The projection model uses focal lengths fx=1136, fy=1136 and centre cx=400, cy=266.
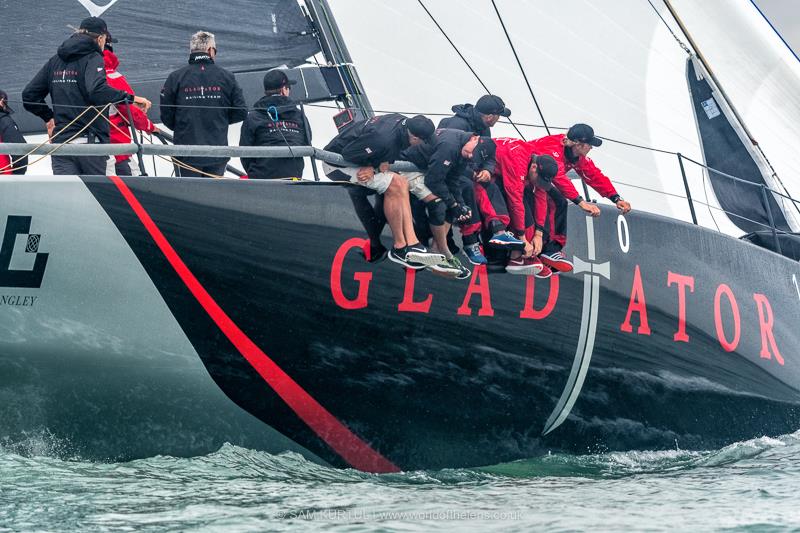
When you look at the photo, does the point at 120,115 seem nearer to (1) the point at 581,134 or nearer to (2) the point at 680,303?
(1) the point at 581,134

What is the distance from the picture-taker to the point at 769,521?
317 cm

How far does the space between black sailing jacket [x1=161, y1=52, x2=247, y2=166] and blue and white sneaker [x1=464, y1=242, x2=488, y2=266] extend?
110 centimetres

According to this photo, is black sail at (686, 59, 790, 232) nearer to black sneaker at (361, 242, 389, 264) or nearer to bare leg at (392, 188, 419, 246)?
bare leg at (392, 188, 419, 246)

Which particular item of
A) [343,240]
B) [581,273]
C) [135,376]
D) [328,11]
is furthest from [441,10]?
[135,376]

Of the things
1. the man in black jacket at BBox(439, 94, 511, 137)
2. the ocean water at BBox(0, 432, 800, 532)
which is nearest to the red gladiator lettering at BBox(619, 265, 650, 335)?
the ocean water at BBox(0, 432, 800, 532)

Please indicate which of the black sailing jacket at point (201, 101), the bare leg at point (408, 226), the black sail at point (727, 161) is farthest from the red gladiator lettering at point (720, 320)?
the black sailing jacket at point (201, 101)

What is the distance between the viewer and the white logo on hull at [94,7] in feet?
18.6

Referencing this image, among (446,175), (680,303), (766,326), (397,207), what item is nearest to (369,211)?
(397,207)

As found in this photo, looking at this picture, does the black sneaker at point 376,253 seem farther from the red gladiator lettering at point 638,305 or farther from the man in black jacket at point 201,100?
the red gladiator lettering at point 638,305

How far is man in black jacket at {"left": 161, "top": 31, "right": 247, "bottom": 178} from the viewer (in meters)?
4.59

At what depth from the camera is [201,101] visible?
15.2 ft

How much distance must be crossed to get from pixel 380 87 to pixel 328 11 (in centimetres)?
123

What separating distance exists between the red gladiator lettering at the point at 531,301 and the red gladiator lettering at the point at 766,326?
4.75 ft

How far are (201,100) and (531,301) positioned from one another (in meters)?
1.57
